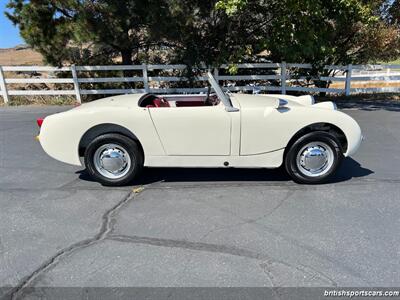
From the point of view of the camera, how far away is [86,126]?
4000 millimetres

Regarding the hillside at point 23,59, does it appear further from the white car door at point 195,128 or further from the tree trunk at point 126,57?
the white car door at point 195,128

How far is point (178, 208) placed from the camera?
3.62 m

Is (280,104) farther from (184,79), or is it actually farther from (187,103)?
(184,79)

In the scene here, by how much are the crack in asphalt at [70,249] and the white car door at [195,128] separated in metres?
0.92

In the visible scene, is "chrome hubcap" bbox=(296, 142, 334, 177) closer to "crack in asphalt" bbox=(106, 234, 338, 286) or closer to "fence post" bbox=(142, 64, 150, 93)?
"crack in asphalt" bbox=(106, 234, 338, 286)

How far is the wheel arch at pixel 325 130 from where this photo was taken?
3990 mm

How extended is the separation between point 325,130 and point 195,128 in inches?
64.4

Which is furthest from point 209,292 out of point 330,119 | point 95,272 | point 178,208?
point 330,119

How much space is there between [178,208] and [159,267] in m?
1.03

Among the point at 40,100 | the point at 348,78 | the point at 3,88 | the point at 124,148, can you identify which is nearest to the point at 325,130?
the point at 124,148

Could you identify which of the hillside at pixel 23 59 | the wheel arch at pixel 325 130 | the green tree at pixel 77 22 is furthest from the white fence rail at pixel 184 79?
the wheel arch at pixel 325 130

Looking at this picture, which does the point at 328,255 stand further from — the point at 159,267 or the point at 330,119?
the point at 330,119

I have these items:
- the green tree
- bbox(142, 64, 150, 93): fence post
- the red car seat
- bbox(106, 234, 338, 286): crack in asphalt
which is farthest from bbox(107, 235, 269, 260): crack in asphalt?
bbox(142, 64, 150, 93): fence post

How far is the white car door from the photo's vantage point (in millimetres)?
3916
